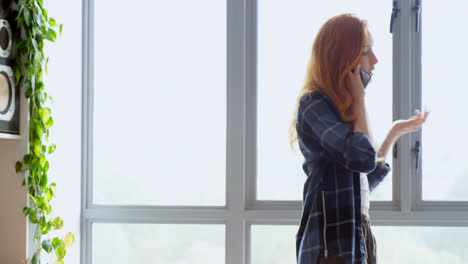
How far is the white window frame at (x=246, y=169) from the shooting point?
8.73ft

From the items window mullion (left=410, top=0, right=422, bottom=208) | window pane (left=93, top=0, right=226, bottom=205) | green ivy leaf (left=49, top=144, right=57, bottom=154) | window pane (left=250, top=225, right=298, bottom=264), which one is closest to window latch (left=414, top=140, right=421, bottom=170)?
window mullion (left=410, top=0, right=422, bottom=208)

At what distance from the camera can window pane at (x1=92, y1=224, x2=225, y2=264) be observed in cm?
282

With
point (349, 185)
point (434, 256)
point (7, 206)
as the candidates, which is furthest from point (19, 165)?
point (434, 256)

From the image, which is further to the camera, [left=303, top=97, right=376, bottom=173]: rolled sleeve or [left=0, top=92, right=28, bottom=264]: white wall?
[left=0, top=92, right=28, bottom=264]: white wall

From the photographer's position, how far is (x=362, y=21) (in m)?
1.92

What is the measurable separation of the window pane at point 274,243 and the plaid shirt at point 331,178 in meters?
0.87

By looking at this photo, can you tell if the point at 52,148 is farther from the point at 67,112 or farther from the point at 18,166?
the point at 67,112

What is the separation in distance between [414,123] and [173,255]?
141 centimetres

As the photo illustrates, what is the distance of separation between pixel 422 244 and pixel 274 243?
67 centimetres

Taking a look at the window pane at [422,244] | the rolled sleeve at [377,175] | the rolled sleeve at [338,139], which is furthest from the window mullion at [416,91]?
the rolled sleeve at [338,139]

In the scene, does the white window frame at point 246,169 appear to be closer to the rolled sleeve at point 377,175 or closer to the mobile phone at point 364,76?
the rolled sleeve at point 377,175

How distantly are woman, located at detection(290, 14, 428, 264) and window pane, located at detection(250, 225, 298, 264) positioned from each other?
2.83 ft

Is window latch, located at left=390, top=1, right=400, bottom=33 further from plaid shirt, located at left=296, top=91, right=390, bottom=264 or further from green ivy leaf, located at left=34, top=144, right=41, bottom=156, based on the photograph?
green ivy leaf, located at left=34, top=144, right=41, bottom=156

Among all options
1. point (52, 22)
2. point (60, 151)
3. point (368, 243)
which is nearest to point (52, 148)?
point (60, 151)
